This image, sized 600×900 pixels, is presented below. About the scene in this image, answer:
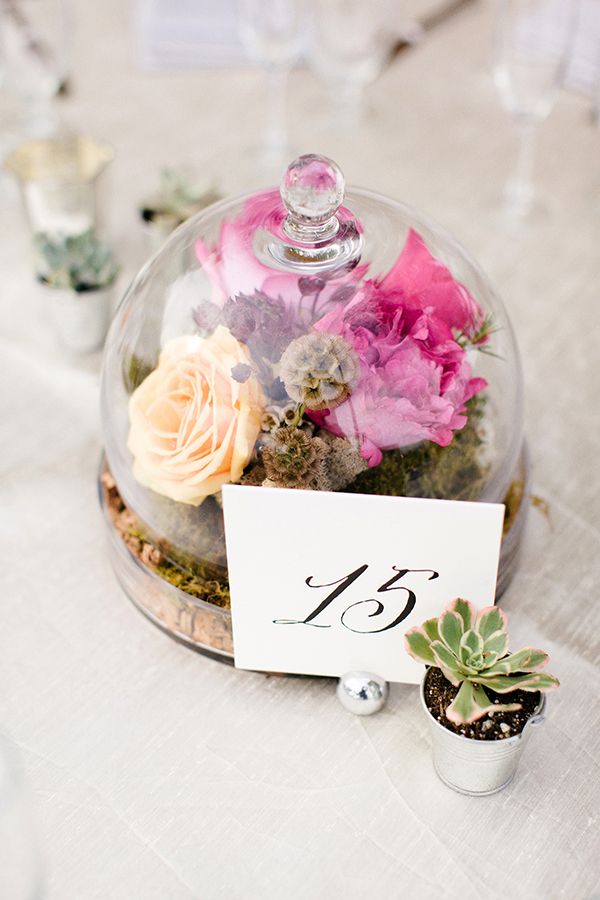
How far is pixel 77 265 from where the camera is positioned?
3.34 ft

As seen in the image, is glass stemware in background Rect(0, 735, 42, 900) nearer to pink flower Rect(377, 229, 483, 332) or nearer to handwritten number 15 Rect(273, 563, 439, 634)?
handwritten number 15 Rect(273, 563, 439, 634)

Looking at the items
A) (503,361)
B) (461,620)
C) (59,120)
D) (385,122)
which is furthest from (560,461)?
(59,120)

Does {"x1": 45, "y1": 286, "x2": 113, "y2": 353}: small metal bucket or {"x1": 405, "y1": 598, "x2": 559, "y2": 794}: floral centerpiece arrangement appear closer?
{"x1": 405, "y1": 598, "x2": 559, "y2": 794}: floral centerpiece arrangement

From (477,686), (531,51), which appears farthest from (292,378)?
(531,51)

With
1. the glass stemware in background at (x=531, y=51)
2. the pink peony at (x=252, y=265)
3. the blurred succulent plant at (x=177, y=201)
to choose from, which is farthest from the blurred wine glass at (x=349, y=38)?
the pink peony at (x=252, y=265)

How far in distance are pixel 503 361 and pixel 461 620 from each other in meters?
0.26

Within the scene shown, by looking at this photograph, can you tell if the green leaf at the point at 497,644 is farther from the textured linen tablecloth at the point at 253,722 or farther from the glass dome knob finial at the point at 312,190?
the glass dome knob finial at the point at 312,190

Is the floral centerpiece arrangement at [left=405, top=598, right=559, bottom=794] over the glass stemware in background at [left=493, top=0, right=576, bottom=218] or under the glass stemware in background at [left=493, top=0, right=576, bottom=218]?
under

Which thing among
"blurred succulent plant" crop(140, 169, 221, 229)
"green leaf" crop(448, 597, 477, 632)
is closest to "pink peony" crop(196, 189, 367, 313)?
"green leaf" crop(448, 597, 477, 632)

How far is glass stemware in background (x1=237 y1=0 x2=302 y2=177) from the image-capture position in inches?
49.6

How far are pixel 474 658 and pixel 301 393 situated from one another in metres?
0.21

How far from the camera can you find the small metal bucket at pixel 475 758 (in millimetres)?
633

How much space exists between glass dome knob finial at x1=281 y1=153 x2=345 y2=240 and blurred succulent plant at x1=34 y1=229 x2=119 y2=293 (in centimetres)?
37

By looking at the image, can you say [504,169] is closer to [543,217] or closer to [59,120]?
[543,217]
